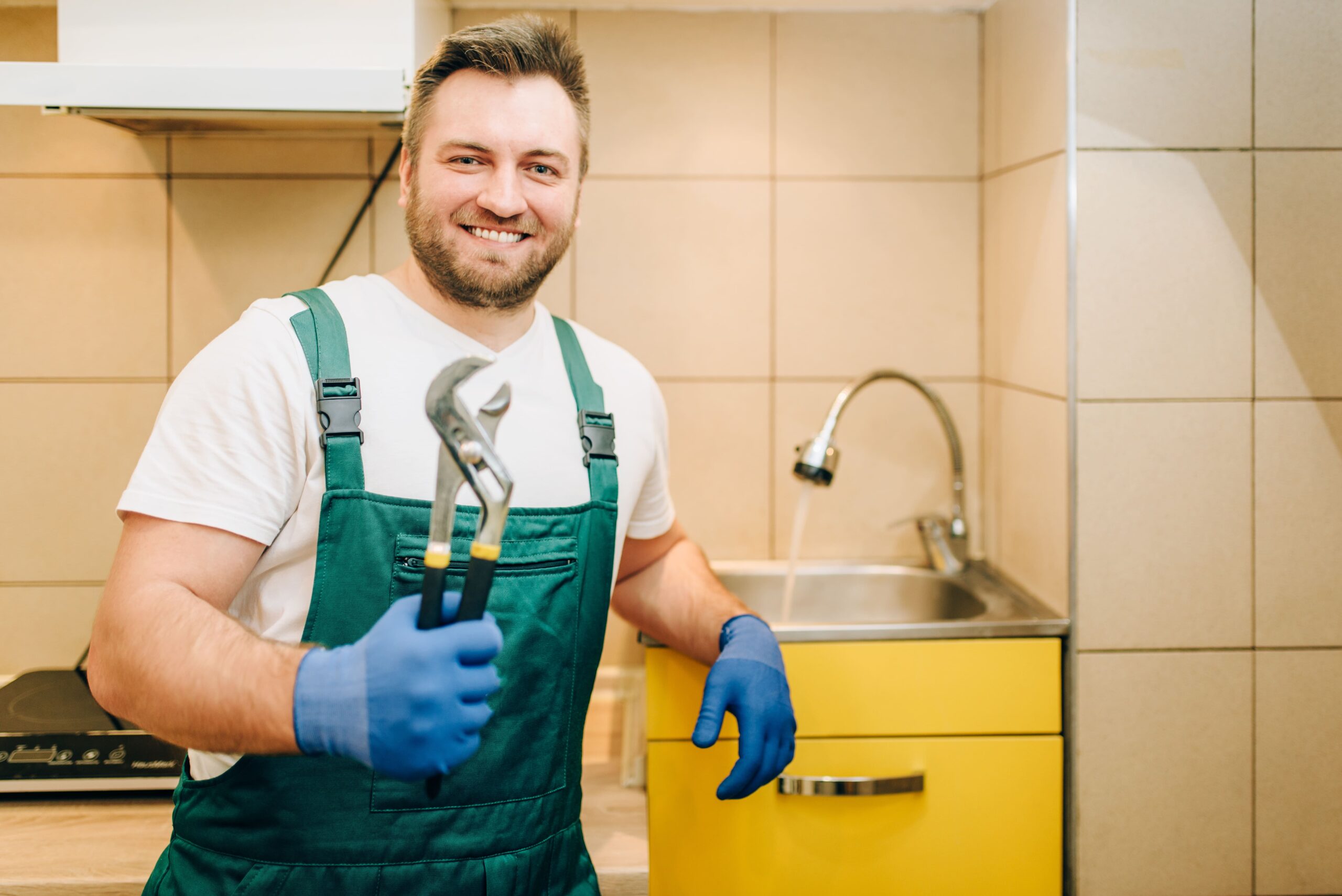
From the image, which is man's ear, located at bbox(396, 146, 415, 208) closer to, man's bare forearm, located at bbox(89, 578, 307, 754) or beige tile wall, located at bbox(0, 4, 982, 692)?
man's bare forearm, located at bbox(89, 578, 307, 754)

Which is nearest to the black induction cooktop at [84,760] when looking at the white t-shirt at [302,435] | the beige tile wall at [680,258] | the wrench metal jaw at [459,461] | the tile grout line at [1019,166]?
Result: the beige tile wall at [680,258]

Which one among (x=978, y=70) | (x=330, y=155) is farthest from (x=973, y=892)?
(x=330, y=155)

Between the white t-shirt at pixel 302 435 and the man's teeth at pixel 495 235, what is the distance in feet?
0.38

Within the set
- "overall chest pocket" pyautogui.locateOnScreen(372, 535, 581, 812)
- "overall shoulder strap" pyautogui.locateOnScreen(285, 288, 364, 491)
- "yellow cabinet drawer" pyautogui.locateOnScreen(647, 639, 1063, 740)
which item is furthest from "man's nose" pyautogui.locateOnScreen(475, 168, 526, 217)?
"yellow cabinet drawer" pyautogui.locateOnScreen(647, 639, 1063, 740)

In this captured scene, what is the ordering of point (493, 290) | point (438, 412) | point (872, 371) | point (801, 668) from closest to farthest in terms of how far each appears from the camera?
point (438, 412) → point (493, 290) → point (801, 668) → point (872, 371)

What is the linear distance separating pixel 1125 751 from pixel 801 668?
51 cm

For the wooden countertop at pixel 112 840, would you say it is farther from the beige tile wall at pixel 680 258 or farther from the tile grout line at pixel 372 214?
the tile grout line at pixel 372 214

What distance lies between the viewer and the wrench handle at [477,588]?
0.73m

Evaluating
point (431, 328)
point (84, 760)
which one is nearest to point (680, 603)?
point (431, 328)

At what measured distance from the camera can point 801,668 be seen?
1.43 meters

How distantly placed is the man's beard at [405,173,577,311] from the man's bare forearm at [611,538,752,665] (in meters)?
0.44

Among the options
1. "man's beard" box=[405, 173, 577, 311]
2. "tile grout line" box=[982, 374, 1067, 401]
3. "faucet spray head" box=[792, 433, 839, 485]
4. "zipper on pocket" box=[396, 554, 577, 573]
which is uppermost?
"man's beard" box=[405, 173, 577, 311]

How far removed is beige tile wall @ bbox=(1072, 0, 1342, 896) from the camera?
56.2 inches

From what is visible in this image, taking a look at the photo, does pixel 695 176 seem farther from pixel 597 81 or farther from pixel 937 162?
pixel 937 162
